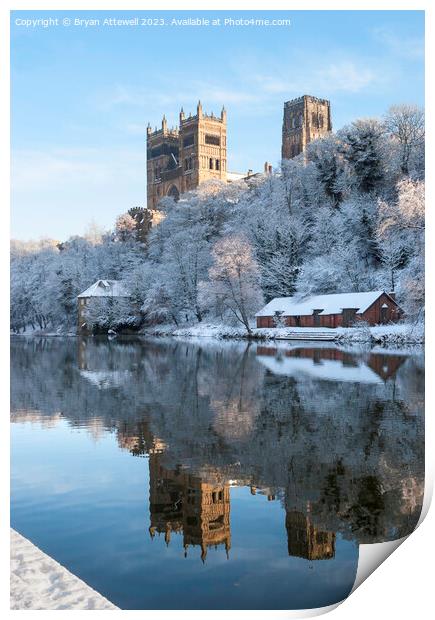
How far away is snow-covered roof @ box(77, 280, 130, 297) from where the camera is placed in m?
7.94

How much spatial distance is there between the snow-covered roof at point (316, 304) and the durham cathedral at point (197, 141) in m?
3.98

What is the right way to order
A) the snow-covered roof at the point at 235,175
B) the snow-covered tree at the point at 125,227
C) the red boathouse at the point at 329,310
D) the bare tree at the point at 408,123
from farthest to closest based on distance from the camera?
the snow-covered roof at the point at 235,175
the red boathouse at the point at 329,310
the snow-covered tree at the point at 125,227
the bare tree at the point at 408,123

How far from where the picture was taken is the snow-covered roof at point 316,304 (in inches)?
620

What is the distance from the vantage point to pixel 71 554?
3.56 metres

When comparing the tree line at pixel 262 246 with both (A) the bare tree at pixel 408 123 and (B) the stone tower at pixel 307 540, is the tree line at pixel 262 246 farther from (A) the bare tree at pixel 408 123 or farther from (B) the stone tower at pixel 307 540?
(B) the stone tower at pixel 307 540

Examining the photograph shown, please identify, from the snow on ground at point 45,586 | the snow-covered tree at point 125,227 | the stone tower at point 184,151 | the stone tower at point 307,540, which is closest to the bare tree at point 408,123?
the stone tower at point 184,151

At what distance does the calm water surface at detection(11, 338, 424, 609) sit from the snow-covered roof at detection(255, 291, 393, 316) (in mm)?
7035

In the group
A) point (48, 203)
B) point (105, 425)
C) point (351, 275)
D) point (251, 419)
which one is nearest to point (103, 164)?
point (48, 203)

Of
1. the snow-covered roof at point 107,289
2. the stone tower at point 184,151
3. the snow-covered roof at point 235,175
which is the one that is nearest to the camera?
the stone tower at point 184,151

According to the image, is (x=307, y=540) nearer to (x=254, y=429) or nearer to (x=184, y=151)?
(x=254, y=429)

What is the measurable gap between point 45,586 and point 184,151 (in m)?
9.85

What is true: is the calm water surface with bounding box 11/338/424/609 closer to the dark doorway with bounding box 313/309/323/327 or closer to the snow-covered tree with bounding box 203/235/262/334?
the snow-covered tree with bounding box 203/235/262/334

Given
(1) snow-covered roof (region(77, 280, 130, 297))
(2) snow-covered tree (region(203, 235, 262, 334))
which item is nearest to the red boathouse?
(2) snow-covered tree (region(203, 235, 262, 334))

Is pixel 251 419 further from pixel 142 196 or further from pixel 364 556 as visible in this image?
pixel 364 556
